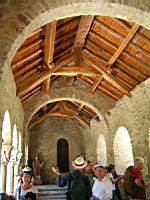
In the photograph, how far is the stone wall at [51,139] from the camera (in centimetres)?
1498

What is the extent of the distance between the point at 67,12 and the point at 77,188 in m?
2.68

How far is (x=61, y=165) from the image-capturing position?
15141 millimetres

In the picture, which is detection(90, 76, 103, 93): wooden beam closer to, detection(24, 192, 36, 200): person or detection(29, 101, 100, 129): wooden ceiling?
detection(29, 101, 100, 129): wooden ceiling

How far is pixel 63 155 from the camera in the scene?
50.2 ft

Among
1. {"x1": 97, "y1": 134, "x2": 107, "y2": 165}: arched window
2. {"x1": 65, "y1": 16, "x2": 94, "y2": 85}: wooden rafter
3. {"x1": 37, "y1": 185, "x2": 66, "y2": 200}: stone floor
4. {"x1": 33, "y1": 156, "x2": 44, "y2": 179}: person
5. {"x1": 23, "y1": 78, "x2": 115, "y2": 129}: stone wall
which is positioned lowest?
{"x1": 37, "y1": 185, "x2": 66, "y2": 200}: stone floor

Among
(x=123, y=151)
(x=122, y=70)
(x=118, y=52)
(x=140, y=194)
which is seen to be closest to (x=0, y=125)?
(x=140, y=194)

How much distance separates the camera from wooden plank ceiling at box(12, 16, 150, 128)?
591 cm

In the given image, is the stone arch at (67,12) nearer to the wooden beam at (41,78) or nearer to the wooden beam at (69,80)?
the wooden beam at (41,78)

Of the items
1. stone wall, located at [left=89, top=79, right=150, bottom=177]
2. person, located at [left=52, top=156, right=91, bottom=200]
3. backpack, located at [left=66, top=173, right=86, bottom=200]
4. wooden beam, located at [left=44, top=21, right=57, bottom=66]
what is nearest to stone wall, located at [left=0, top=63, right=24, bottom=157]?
wooden beam, located at [left=44, top=21, right=57, bottom=66]

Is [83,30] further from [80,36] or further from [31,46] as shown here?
[31,46]

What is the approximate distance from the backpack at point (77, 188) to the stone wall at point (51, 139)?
38.4 feet

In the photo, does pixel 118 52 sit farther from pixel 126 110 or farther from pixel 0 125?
pixel 0 125

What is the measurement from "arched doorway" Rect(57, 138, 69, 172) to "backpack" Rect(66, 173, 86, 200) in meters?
11.9

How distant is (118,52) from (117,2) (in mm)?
3141
